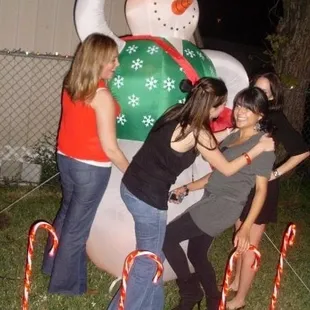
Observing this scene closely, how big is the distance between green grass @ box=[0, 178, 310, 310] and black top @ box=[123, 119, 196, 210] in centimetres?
112

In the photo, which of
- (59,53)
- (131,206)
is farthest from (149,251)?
(59,53)

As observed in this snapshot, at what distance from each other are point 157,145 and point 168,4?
3.26ft

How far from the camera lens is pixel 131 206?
348cm

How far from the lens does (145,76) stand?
12.3ft

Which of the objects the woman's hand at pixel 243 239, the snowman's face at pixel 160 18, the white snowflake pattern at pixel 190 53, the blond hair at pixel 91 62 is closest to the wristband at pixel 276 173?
the woman's hand at pixel 243 239

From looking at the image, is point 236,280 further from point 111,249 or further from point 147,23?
point 147,23

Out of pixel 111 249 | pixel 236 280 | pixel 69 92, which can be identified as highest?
pixel 69 92

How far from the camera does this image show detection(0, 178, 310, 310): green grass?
13.7ft

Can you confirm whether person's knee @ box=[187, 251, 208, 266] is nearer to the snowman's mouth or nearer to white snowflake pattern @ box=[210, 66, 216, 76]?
white snowflake pattern @ box=[210, 66, 216, 76]

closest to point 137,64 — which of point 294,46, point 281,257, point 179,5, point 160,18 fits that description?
point 160,18

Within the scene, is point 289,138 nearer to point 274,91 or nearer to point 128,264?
point 274,91

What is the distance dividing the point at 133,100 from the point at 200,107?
64 cm

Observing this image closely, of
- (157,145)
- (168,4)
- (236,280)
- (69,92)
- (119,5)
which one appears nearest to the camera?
(157,145)

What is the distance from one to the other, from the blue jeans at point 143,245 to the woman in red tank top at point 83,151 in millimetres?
267
